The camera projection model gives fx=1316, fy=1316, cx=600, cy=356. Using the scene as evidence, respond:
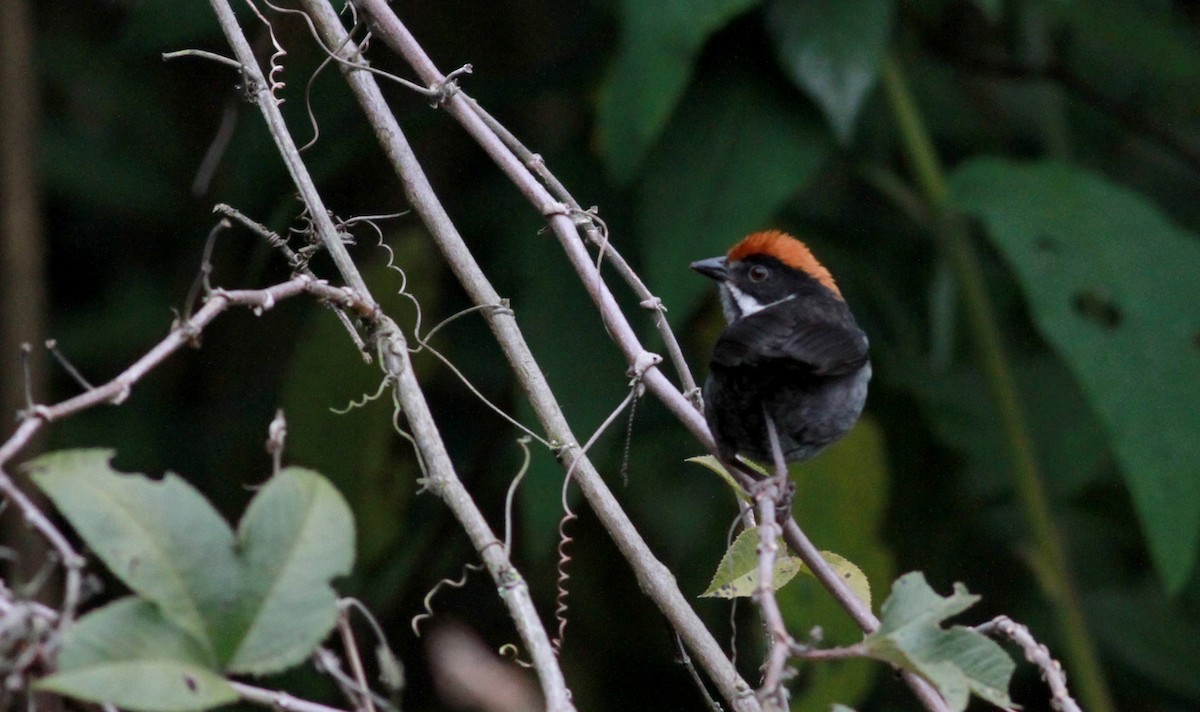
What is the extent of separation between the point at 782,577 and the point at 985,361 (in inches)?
95.4

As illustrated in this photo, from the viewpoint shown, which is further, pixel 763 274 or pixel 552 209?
pixel 763 274

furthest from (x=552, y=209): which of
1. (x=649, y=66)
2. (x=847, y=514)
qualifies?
(x=847, y=514)

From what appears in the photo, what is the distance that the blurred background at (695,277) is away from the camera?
394 cm

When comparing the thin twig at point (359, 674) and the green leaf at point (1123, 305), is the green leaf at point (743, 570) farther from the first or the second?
the green leaf at point (1123, 305)

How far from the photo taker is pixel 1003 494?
5008 mm

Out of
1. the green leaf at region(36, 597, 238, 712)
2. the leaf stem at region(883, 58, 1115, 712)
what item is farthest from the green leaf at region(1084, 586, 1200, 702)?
the green leaf at region(36, 597, 238, 712)

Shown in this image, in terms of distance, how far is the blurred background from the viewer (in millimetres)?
3941

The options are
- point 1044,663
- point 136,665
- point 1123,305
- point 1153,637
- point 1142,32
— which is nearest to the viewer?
point 136,665

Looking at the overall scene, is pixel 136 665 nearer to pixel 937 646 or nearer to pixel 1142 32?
pixel 937 646

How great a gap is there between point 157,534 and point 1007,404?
3.47 metres

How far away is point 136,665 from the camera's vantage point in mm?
1480

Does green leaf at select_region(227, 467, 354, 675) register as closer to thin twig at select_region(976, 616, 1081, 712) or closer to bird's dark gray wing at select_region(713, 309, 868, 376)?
thin twig at select_region(976, 616, 1081, 712)

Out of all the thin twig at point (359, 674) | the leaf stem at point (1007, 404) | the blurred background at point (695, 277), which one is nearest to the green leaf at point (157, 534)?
the thin twig at point (359, 674)

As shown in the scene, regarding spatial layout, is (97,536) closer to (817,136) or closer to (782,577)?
(782,577)
